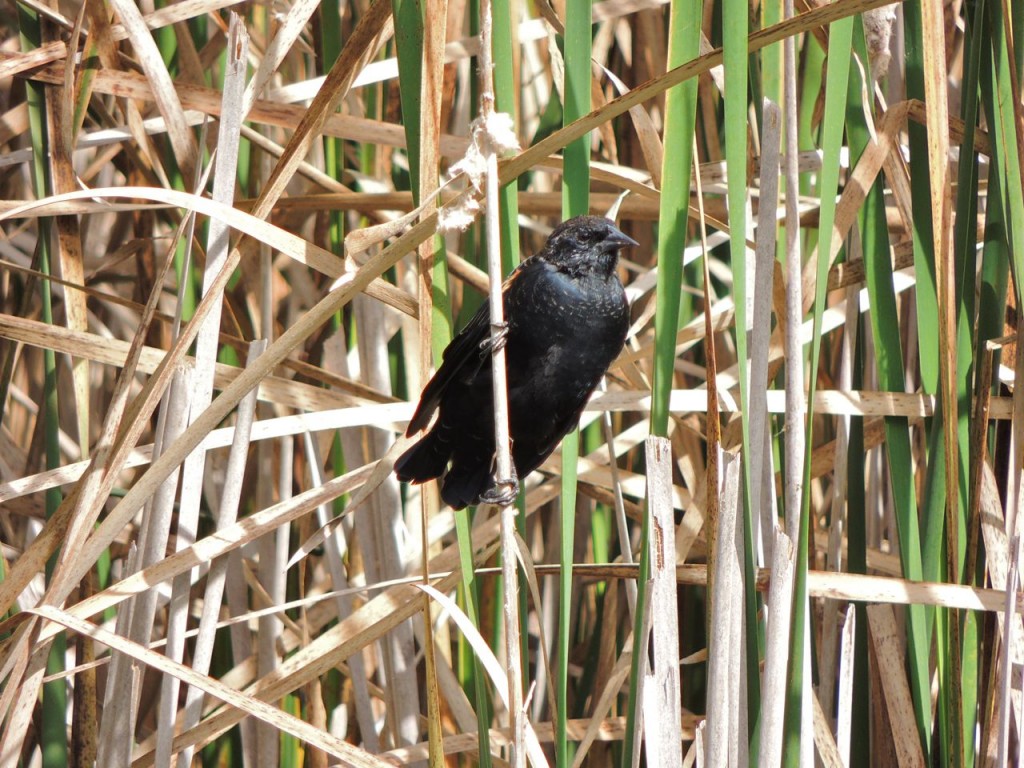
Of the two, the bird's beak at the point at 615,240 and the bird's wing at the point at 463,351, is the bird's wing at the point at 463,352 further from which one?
the bird's beak at the point at 615,240

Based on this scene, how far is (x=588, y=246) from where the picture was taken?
1773mm

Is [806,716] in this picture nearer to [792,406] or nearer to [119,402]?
[792,406]

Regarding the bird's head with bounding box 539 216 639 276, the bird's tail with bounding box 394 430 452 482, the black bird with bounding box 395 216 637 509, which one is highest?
the bird's head with bounding box 539 216 639 276

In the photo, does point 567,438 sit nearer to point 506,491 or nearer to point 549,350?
point 506,491

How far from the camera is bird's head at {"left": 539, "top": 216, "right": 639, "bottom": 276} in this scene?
1741 millimetres

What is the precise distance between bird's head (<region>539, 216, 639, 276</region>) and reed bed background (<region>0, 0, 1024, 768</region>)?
52 millimetres

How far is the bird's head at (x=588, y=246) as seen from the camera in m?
1.74

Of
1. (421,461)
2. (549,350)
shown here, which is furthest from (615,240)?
(421,461)

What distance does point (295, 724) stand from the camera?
1283mm

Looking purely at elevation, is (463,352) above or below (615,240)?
below

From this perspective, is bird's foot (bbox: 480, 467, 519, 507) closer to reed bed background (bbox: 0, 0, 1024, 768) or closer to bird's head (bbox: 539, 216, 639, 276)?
reed bed background (bbox: 0, 0, 1024, 768)

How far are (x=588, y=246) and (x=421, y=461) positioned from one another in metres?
0.46

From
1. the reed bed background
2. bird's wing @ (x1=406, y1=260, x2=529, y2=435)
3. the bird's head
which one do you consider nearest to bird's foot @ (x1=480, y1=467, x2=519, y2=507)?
the reed bed background

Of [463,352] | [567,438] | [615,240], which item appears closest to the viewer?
[567,438]
